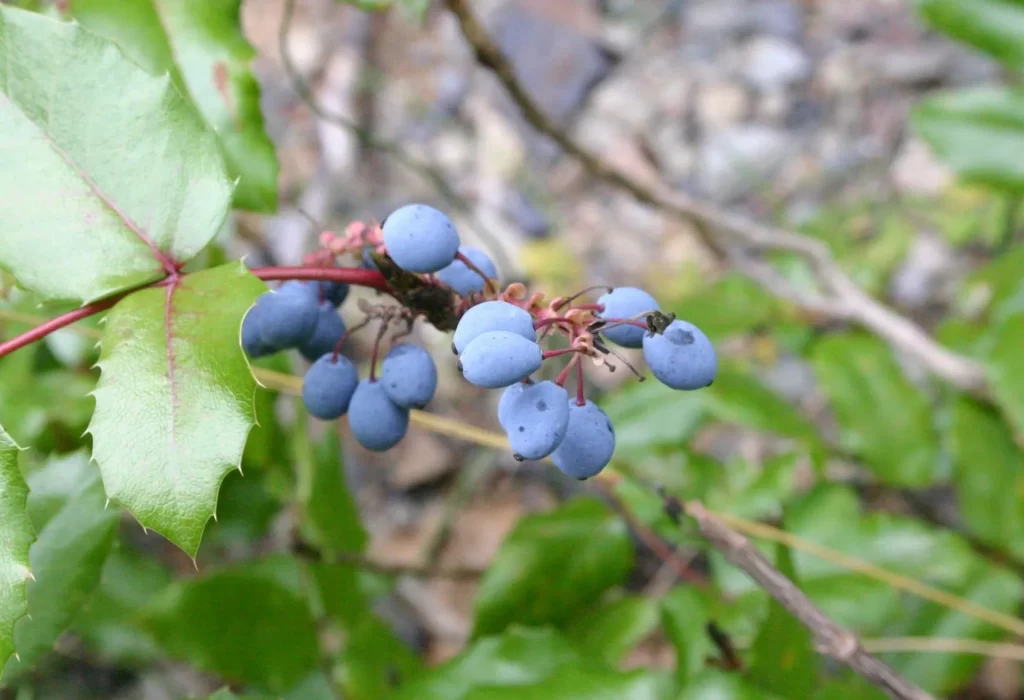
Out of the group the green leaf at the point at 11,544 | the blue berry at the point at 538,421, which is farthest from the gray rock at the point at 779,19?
the green leaf at the point at 11,544

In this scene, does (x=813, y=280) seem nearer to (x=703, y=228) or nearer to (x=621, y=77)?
(x=703, y=228)

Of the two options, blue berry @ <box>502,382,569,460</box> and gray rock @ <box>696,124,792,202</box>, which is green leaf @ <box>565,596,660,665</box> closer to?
blue berry @ <box>502,382,569,460</box>

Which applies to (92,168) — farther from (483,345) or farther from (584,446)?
(584,446)

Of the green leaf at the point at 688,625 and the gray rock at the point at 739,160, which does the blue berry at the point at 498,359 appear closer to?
the green leaf at the point at 688,625

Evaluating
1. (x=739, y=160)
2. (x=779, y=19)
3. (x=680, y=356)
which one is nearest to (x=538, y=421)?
(x=680, y=356)

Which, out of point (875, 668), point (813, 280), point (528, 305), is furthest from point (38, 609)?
point (813, 280)
